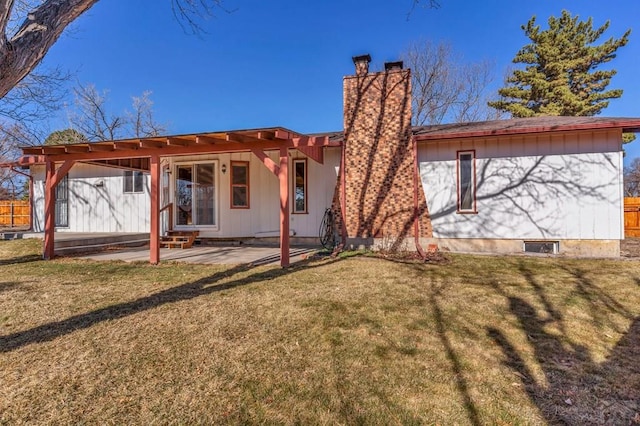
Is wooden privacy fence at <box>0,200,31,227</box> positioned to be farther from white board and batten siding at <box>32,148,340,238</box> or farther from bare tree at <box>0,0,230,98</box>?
bare tree at <box>0,0,230,98</box>

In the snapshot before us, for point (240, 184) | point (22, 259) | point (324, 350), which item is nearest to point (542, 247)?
point (324, 350)

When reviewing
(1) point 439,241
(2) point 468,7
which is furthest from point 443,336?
(2) point 468,7

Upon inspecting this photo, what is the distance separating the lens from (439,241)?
8211mm

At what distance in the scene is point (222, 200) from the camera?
10.1 meters

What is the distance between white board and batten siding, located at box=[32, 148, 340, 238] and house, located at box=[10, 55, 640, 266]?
0.13ft

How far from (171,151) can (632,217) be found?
14.7 m

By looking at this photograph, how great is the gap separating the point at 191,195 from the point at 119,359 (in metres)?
7.86

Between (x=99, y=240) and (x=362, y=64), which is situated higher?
(x=362, y=64)

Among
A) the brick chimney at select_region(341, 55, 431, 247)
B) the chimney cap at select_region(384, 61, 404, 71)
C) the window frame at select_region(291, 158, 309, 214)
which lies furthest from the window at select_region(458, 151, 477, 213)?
the window frame at select_region(291, 158, 309, 214)

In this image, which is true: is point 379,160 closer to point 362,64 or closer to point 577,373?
point 362,64

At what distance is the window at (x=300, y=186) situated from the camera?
9.59 metres

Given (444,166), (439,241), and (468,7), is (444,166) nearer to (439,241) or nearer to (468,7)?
(439,241)

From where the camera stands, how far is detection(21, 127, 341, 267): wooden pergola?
6.44 meters

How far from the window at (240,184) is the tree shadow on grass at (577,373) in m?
7.81
